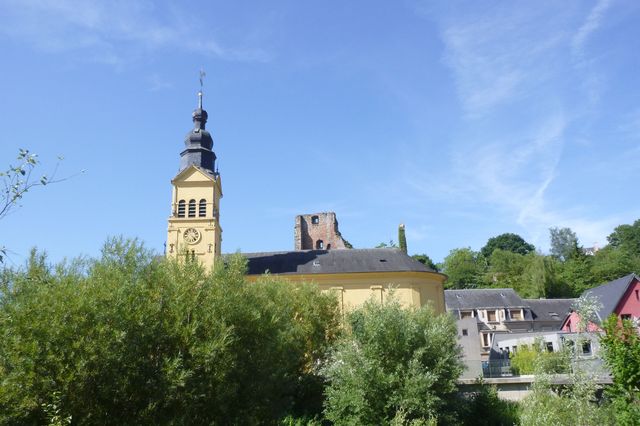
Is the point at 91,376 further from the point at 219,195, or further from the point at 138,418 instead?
the point at 219,195

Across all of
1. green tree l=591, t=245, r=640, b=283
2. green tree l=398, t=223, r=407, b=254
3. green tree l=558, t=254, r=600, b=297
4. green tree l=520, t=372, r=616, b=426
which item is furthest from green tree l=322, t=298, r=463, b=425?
green tree l=591, t=245, r=640, b=283

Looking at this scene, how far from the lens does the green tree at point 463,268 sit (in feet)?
332

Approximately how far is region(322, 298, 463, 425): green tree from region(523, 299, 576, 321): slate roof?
5168 cm

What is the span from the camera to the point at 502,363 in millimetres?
33594

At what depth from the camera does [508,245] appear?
120938mm

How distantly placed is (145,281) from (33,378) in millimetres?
3730

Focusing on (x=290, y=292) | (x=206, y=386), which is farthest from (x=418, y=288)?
(x=206, y=386)

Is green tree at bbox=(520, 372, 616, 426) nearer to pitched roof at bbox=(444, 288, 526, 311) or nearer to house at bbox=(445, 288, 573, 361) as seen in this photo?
house at bbox=(445, 288, 573, 361)

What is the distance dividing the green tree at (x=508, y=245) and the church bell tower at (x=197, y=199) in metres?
91.0

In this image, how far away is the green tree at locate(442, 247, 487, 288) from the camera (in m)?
101

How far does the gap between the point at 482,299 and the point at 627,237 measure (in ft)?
202

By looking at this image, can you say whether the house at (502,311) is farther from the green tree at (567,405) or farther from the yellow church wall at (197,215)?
the green tree at (567,405)

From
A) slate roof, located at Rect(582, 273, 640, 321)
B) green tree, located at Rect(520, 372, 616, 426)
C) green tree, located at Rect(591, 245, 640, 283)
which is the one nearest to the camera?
green tree, located at Rect(520, 372, 616, 426)

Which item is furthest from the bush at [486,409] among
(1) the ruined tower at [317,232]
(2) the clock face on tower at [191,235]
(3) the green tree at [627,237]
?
(3) the green tree at [627,237]
